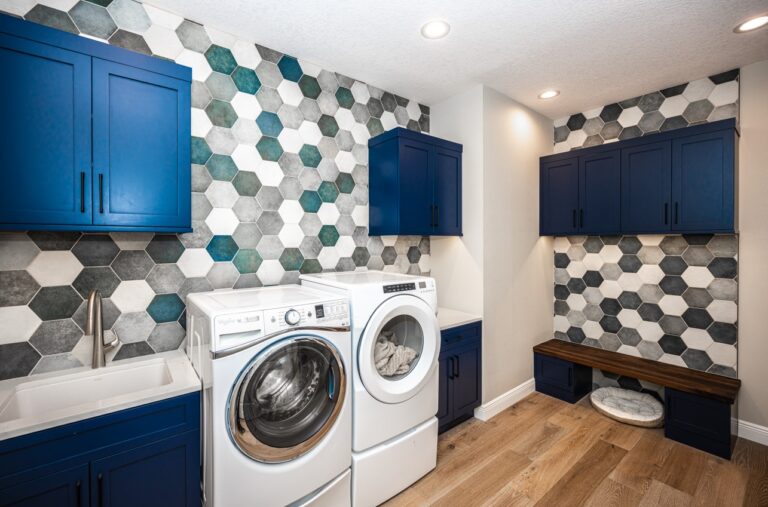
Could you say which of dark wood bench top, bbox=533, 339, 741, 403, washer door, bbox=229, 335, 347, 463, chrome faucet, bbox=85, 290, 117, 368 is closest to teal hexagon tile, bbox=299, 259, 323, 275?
washer door, bbox=229, 335, 347, 463

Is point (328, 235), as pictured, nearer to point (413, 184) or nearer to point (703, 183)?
point (413, 184)

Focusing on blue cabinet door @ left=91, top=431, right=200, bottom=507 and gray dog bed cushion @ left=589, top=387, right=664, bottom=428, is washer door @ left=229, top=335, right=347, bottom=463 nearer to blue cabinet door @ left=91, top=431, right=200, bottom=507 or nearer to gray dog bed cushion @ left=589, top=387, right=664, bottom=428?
blue cabinet door @ left=91, top=431, right=200, bottom=507

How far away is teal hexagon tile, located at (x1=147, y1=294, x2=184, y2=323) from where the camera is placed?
1865 millimetres

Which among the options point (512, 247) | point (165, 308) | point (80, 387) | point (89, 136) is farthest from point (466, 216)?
point (80, 387)

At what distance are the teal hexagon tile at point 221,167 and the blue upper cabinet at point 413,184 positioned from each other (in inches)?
41.8

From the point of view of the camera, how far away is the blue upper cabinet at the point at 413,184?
2545mm

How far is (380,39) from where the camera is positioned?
7.06 feet

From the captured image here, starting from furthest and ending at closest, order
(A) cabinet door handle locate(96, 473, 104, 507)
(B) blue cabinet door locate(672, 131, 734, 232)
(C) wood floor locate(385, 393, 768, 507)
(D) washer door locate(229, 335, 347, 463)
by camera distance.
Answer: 1. (B) blue cabinet door locate(672, 131, 734, 232)
2. (C) wood floor locate(385, 393, 768, 507)
3. (D) washer door locate(229, 335, 347, 463)
4. (A) cabinet door handle locate(96, 473, 104, 507)

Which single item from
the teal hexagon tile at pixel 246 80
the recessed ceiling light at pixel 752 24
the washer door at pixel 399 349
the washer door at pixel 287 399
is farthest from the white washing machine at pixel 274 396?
the recessed ceiling light at pixel 752 24

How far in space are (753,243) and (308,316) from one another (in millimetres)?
3130

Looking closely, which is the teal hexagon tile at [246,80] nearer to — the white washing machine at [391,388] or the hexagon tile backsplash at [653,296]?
the white washing machine at [391,388]

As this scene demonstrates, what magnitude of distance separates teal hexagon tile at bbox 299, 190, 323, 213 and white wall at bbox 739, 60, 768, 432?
307 centimetres

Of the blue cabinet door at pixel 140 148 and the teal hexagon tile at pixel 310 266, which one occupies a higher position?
the blue cabinet door at pixel 140 148

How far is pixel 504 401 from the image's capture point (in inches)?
115
